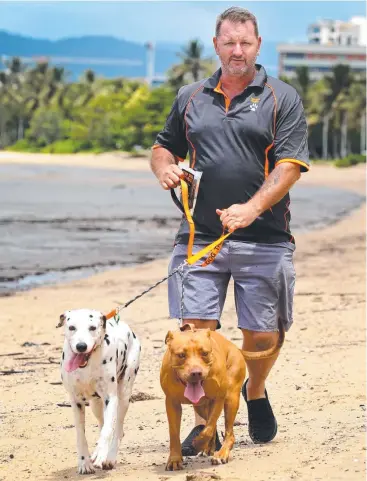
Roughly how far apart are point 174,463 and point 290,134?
1860 millimetres

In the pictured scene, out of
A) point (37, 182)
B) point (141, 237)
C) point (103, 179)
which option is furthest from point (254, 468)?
point (103, 179)

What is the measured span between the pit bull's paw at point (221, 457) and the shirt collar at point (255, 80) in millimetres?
1979

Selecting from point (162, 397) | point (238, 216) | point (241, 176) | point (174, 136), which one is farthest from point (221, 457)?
point (162, 397)

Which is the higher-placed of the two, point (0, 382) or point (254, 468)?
point (254, 468)

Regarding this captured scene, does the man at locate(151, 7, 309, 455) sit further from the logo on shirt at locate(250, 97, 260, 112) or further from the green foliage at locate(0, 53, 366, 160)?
the green foliage at locate(0, 53, 366, 160)

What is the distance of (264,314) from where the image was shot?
21.0 feet

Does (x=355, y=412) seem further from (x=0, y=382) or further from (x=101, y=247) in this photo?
(x=101, y=247)

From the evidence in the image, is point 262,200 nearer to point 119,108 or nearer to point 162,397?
point 162,397

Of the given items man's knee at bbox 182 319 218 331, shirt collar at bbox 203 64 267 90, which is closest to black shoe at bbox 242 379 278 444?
man's knee at bbox 182 319 218 331

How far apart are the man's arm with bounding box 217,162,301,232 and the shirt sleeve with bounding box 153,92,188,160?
620 millimetres

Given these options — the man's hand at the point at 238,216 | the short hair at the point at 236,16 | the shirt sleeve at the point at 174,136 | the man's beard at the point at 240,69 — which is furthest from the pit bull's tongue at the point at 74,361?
the short hair at the point at 236,16

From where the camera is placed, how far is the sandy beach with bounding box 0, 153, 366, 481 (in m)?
5.92

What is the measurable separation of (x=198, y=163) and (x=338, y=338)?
4.89 metres

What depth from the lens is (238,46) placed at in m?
6.14
